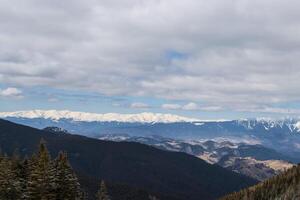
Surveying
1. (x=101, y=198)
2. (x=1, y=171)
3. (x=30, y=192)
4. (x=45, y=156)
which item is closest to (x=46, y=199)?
(x=30, y=192)

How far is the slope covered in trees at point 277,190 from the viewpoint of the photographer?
477 inches

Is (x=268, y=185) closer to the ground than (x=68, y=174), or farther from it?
farther from it

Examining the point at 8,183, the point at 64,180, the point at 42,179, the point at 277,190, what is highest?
the point at 277,190

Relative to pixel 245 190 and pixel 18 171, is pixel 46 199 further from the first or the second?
pixel 245 190

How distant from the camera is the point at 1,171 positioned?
5181 cm

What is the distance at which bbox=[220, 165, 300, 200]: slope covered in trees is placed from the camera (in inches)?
477

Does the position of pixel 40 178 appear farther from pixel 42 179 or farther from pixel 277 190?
pixel 277 190

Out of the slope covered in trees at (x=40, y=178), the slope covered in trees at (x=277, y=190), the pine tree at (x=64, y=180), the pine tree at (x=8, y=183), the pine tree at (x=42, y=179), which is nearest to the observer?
the slope covered in trees at (x=277, y=190)

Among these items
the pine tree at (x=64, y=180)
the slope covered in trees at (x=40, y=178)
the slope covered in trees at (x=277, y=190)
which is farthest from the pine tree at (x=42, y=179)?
the slope covered in trees at (x=277, y=190)

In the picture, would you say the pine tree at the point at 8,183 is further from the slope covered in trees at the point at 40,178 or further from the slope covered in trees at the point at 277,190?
the slope covered in trees at the point at 277,190

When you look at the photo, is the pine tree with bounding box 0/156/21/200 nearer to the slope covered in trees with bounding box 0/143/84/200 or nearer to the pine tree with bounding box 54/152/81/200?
the slope covered in trees with bounding box 0/143/84/200

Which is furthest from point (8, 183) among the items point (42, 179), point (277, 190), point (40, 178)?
point (277, 190)

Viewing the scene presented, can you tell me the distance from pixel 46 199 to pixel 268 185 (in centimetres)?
3449

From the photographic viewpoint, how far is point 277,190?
13.2 metres
